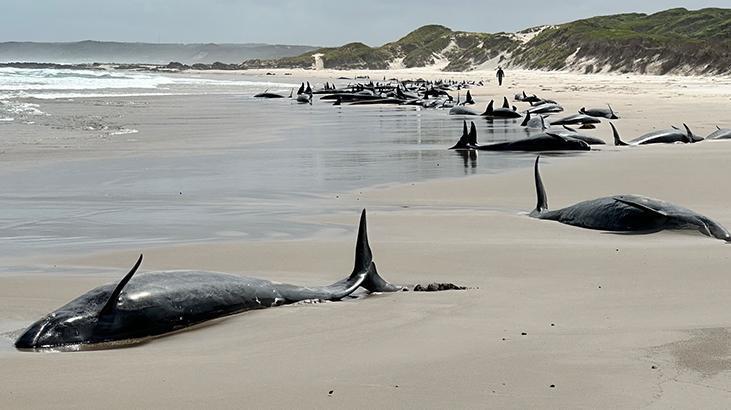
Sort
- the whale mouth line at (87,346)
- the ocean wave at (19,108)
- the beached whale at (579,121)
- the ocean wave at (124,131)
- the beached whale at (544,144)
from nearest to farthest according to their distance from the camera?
1. the whale mouth line at (87,346)
2. the beached whale at (544,144)
3. the ocean wave at (124,131)
4. the beached whale at (579,121)
5. the ocean wave at (19,108)

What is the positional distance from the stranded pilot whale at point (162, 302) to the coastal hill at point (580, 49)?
39.3 meters

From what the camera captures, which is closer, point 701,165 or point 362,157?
point 701,165

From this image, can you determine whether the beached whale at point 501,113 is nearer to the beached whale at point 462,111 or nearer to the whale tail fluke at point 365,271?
the beached whale at point 462,111

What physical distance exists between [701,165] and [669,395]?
307 inches

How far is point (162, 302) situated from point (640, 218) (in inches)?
138

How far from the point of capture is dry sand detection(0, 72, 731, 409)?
10.0ft

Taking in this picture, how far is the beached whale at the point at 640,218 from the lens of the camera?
6098 millimetres

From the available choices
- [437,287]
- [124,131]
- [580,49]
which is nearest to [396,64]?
[580,49]

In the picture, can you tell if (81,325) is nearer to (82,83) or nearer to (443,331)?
(443,331)

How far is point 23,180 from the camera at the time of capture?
9469 mm

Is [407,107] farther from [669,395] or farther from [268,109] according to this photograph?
[669,395]

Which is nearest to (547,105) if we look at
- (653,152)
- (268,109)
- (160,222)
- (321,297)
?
(268,109)

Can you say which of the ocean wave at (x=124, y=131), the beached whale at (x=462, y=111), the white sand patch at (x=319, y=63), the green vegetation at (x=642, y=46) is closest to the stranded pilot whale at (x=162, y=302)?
the ocean wave at (x=124, y=131)

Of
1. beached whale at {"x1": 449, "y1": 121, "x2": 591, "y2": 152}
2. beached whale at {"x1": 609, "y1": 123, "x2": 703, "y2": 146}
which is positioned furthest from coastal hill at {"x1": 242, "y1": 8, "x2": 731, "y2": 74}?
beached whale at {"x1": 449, "y1": 121, "x2": 591, "y2": 152}
